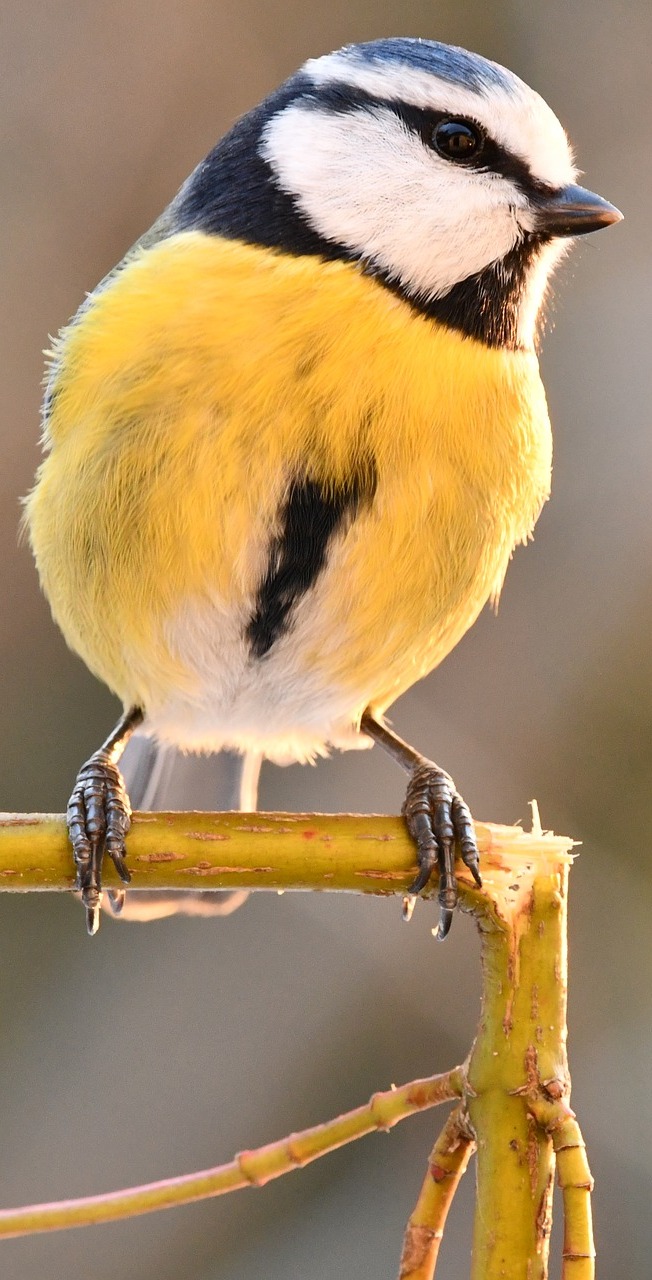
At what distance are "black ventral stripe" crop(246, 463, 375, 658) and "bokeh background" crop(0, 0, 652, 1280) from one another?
0.47 meters

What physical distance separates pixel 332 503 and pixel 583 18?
53.9 inches

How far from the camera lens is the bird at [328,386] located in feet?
2.91

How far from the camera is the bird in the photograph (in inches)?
34.9

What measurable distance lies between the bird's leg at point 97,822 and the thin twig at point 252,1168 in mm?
151

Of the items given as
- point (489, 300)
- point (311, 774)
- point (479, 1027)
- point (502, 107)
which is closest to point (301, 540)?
point (489, 300)

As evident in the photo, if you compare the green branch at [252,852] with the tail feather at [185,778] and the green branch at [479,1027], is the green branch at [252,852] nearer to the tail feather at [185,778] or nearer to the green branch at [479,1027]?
the green branch at [479,1027]

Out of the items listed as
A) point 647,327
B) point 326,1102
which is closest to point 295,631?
point 326,1102

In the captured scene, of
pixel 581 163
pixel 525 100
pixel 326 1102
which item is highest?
pixel 581 163

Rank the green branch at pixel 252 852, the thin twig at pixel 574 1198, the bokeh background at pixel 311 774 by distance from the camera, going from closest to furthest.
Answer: the thin twig at pixel 574 1198
the green branch at pixel 252 852
the bokeh background at pixel 311 774

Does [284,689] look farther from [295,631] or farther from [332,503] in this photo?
[332,503]

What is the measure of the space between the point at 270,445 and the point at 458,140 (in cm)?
25

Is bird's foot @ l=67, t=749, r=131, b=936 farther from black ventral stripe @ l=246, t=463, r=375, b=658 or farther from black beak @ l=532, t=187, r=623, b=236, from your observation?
black beak @ l=532, t=187, r=623, b=236

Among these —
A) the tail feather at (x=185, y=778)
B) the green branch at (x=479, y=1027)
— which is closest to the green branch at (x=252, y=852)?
the green branch at (x=479, y=1027)

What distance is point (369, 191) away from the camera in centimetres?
93
